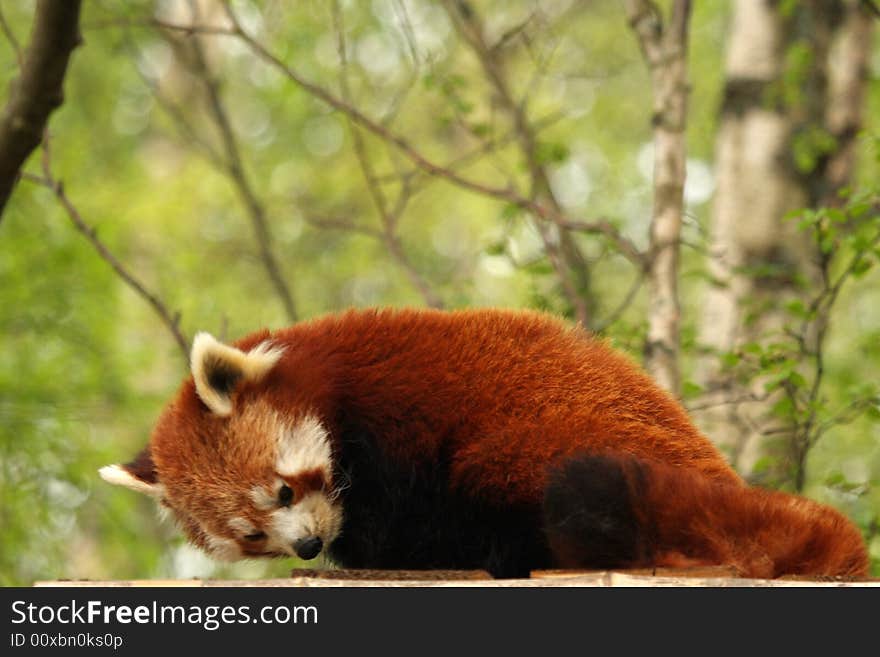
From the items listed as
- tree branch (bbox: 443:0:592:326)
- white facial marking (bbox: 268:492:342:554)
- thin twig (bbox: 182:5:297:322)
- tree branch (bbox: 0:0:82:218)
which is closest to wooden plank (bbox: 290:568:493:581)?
white facial marking (bbox: 268:492:342:554)

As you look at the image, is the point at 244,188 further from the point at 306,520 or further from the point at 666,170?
the point at 306,520

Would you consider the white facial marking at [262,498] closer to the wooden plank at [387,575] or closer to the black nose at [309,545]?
the black nose at [309,545]

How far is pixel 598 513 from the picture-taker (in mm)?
2014

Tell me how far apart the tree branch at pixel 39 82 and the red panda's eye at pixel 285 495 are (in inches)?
54.6

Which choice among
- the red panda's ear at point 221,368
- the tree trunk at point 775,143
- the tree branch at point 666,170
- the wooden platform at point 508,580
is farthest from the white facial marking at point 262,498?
the tree trunk at point 775,143

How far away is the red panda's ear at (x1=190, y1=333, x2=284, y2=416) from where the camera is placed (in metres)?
2.49

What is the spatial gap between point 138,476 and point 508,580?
124 centimetres

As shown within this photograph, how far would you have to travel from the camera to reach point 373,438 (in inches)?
96.2

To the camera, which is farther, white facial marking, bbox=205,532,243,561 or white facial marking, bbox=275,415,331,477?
white facial marking, bbox=205,532,243,561

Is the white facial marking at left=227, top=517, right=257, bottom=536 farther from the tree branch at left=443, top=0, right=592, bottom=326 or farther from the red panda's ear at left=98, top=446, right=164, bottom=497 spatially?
the tree branch at left=443, top=0, right=592, bottom=326
